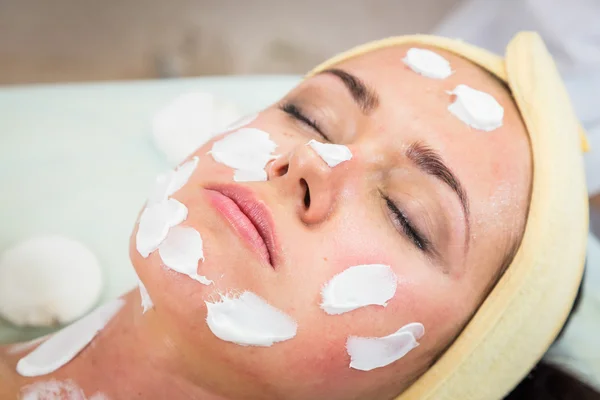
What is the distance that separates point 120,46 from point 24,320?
3.43 feet

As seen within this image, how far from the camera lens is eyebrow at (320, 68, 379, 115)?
2.41 feet

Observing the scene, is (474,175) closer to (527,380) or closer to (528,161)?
(528,161)

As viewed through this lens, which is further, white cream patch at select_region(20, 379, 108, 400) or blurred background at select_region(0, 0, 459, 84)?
blurred background at select_region(0, 0, 459, 84)

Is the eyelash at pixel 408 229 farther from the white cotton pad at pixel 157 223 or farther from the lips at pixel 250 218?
the white cotton pad at pixel 157 223

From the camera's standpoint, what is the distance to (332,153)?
671 millimetres

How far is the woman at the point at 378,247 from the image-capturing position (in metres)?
0.66

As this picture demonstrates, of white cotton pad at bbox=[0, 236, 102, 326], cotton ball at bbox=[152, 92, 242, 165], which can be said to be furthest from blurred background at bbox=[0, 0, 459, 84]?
white cotton pad at bbox=[0, 236, 102, 326]

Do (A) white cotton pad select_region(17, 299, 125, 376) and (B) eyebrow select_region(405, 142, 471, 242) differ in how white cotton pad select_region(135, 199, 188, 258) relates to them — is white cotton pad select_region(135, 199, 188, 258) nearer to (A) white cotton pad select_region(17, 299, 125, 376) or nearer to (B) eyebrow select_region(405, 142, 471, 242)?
(A) white cotton pad select_region(17, 299, 125, 376)

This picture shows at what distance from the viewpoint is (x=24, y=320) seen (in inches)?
37.7

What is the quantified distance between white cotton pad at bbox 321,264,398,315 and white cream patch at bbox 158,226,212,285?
146mm

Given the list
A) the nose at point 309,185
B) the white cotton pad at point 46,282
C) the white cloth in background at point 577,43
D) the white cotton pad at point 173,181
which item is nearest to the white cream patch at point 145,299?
the white cotton pad at point 173,181

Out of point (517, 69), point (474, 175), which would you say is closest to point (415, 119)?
point (474, 175)

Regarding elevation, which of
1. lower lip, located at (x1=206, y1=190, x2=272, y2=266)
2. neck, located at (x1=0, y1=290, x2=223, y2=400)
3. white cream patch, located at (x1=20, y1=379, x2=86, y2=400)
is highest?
lower lip, located at (x1=206, y1=190, x2=272, y2=266)

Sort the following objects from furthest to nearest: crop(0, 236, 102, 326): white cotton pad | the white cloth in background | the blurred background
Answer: the blurred background < the white cloth in background < crop(0, 236, 102, 326): white cotton pad
